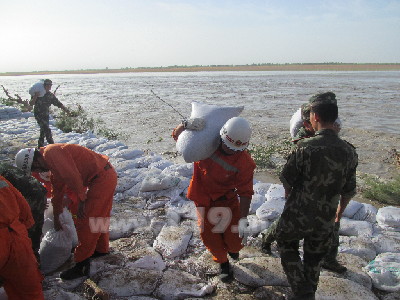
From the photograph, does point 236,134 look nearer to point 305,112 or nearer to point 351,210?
point 305,112

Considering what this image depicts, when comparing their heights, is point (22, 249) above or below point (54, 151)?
below

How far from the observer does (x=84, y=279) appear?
2.49 meters

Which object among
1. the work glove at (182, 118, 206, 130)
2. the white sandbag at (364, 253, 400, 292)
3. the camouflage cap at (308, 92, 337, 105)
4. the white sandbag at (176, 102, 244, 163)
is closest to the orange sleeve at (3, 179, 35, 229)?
the white sandbag at (176, 102, 244, 163)

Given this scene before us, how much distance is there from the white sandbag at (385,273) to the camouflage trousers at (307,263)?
0.61 meters

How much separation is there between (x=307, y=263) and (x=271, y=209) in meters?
1.22

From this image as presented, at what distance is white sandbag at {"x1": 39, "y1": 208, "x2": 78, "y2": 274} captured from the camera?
2.62 meters

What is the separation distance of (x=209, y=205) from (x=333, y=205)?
852 millimetres

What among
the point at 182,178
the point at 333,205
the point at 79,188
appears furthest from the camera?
the point at 182,178

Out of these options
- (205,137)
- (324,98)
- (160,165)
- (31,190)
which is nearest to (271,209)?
(205,137)

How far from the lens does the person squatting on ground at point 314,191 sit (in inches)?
74.5

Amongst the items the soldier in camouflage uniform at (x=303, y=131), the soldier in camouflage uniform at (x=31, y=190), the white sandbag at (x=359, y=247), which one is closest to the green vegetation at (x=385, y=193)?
the white sandbag at (x=359, y=247)

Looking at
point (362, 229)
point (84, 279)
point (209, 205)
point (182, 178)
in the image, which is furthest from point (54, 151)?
point (362, 229)

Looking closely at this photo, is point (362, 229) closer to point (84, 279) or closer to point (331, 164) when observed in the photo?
point (331, 164)

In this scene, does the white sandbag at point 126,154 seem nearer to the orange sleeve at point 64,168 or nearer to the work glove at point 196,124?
the orange sleeve at point 64,168
